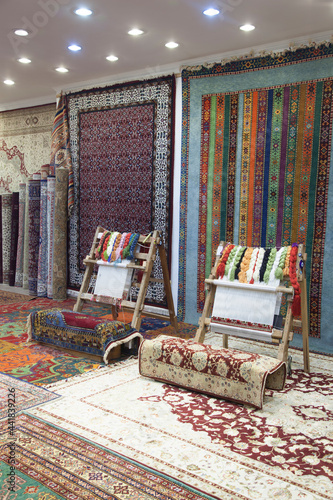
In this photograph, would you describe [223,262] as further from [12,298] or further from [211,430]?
[12,298]

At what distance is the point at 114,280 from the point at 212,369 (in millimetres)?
1550

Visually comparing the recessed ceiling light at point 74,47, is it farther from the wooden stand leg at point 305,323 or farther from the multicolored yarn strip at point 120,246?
the wooden stand leg at point 305,323

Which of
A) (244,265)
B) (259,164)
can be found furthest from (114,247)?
(259,164)

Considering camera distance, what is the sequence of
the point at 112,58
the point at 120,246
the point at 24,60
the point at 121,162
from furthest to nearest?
1. the point at 121,162
2. the point at 24,60
3. the point at 112,58
4. the point at 120,246

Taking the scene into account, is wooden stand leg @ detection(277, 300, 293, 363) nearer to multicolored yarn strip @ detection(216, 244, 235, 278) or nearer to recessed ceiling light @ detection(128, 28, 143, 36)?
multicolored yarn strip @ detection(216, 244, 235, 278)

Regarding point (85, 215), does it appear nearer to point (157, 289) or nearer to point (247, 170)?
point (157, 289)

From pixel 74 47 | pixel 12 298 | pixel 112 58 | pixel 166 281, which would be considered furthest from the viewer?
pixel 12 298

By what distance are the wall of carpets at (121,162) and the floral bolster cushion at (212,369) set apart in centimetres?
192

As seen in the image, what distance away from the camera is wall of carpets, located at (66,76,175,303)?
525 centimetres

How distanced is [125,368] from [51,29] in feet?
9.95

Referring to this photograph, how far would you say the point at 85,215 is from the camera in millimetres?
6086

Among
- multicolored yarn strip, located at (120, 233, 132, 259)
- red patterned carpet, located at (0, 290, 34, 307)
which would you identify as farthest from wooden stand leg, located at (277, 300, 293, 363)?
red patterned carpet, located at (0, 290, 34, 307)

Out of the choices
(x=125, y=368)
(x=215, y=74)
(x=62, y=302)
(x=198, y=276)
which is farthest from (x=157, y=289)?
(x=215, y=74)

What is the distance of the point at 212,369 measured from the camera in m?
3.05
